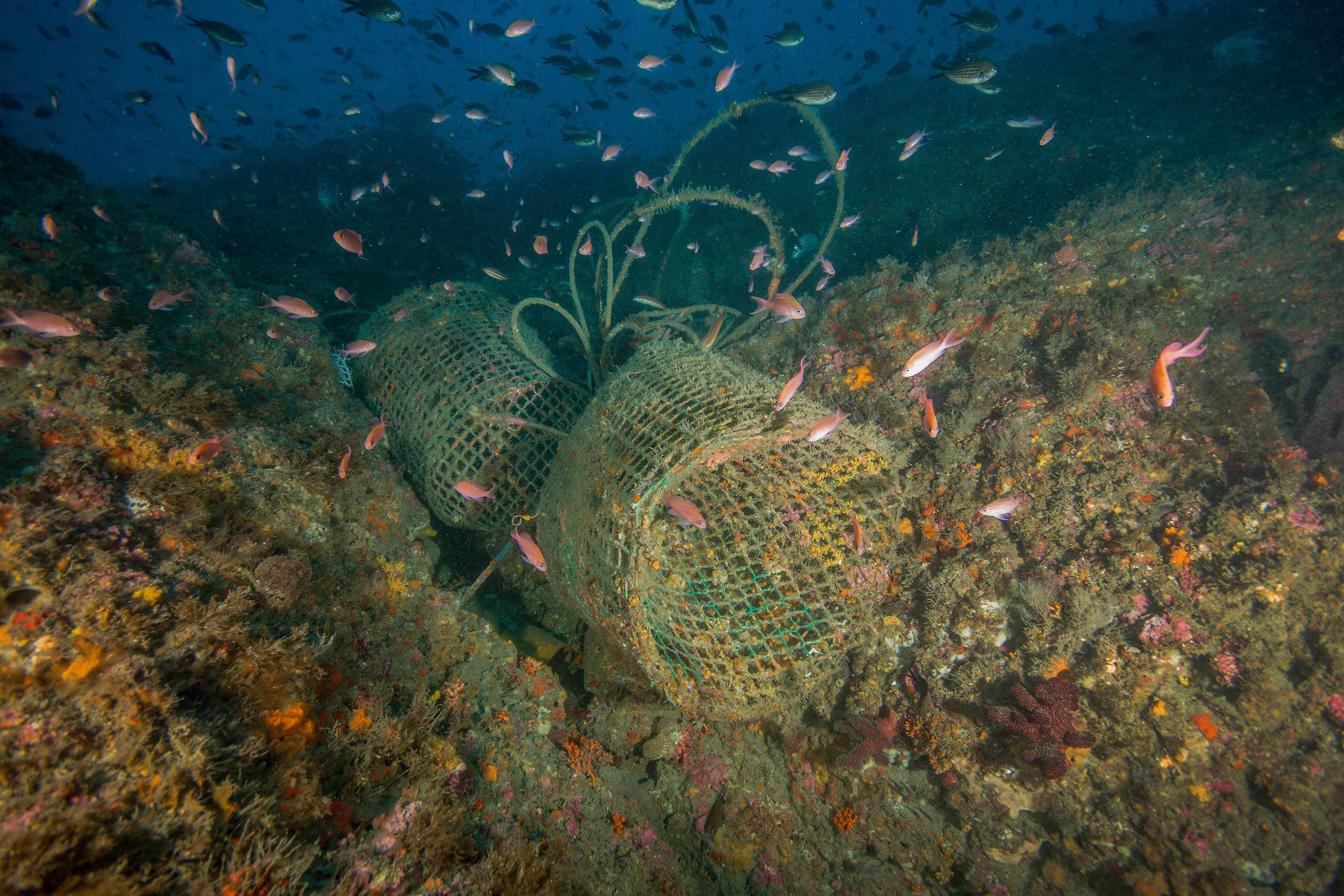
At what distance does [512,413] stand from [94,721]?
10.8 ft

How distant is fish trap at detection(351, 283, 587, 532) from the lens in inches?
182

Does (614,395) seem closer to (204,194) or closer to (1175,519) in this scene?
(1175,519)

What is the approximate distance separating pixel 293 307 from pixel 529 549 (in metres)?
3.73

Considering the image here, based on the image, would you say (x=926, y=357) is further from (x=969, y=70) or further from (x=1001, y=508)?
(x=969, y=70)

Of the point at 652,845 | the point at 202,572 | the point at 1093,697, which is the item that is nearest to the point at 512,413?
the point at 202,572

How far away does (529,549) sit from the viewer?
3.81m

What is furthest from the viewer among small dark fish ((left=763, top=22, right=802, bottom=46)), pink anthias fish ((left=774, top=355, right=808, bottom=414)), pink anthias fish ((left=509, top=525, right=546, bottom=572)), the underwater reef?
small dark fish ((left=763, top=22, right=802, bottom=46))

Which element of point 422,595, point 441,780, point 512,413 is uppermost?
point 512,413

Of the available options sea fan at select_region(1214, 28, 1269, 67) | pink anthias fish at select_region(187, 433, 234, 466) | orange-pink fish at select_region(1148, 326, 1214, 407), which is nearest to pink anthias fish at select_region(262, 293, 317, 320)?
pink anthias fish at select_region(187, 433, 234, 466)

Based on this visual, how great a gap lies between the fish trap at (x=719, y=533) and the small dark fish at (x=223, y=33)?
9.37 m

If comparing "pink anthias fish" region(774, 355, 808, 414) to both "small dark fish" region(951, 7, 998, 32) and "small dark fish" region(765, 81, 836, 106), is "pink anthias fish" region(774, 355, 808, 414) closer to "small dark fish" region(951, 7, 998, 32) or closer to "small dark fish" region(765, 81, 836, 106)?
"small dark fish" region(765, 81, 836, 106)

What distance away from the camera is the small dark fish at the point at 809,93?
6902mm

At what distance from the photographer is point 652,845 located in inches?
142

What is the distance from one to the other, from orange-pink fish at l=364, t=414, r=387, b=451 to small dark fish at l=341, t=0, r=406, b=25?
722cm
